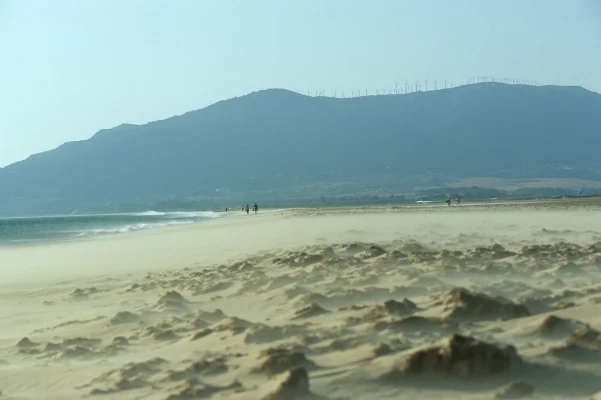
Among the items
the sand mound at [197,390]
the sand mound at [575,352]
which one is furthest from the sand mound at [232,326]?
the sand mound at [575,352]

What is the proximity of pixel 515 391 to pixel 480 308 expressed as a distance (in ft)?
7.06

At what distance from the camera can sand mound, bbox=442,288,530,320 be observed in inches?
242

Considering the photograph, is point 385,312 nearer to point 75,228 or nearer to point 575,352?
point 575,352

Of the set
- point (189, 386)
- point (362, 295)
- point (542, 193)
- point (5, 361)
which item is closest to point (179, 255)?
point (362, 295)

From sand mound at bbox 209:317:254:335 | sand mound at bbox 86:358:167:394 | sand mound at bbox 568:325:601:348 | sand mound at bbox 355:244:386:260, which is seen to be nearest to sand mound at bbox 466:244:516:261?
sand mound at bbox 355:244:386:260

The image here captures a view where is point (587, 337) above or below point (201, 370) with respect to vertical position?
above

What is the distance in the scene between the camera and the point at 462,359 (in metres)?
4.53

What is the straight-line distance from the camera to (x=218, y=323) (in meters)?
6.50

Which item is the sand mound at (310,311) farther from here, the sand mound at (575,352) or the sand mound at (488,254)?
the sand mound at (488,254)

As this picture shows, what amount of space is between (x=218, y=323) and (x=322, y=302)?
1372 millimetres

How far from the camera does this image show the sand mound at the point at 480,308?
20.2 feet

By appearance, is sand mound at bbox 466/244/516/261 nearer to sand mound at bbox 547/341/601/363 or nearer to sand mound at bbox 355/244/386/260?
sand mound at bbox 355/244/386/260

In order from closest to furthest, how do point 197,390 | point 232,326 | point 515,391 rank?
point 515,391 → point 197,390 → point 232,326

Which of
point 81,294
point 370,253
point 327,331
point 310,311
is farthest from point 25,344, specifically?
point 370,253
